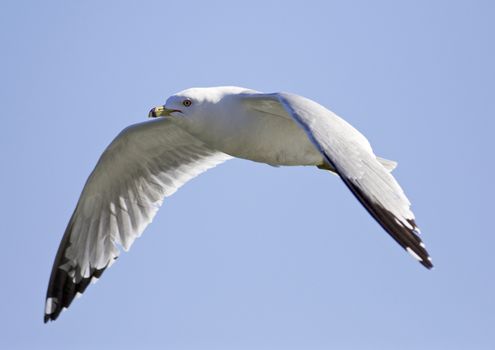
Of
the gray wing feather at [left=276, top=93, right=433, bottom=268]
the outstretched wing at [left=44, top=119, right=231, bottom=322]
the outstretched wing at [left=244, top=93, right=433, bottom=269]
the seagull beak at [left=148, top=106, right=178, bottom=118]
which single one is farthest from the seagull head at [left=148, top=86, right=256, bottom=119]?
the outstretched wing at [left=44, top=119, right=231, bottom=322]

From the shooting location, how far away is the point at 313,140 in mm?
6441

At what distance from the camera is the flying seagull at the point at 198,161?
6.42 m

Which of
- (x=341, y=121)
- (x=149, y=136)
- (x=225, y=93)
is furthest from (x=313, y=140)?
(x=149, y=136)

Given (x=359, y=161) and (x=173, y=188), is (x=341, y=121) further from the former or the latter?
(x=173, y=188)

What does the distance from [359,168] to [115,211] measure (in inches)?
124

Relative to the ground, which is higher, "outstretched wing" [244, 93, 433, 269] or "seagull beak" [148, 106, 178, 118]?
"seagull beak" [148, 106, 178, 118]

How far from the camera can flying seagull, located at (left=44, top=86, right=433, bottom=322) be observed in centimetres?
642

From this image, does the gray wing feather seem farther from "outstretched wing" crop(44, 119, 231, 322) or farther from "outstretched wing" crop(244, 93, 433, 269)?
"outstretched wing" crop(44, 119, 231, 322)

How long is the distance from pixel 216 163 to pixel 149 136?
68 centimetres

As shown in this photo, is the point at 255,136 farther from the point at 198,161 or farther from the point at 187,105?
the point at 198,161

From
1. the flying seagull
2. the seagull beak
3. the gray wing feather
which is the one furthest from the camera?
the seagull beak

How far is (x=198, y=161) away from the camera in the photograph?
29.6 feet

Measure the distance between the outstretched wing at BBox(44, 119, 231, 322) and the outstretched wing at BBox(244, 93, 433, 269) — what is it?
191cm

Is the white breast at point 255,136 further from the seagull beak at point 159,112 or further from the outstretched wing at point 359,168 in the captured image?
the outstretched wing at point 359,168
